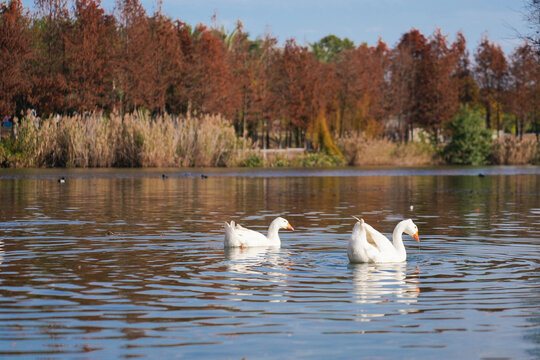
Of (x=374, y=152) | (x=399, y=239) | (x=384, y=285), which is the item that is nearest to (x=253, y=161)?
(x=374, y=152)

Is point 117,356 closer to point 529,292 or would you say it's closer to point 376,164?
point 529,292

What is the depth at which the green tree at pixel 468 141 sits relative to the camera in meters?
68.9

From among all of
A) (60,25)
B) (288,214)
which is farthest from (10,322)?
(60,25)

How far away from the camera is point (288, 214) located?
23.1m

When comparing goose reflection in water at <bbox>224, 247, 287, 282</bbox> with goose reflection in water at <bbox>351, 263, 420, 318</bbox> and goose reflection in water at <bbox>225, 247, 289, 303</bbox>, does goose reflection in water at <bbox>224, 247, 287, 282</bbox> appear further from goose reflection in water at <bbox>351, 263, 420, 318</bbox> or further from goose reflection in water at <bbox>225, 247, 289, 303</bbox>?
goose reflection in water at <bbox>351, 263, 420, 318</bbox>

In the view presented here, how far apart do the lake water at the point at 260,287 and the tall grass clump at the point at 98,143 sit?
86.1ft

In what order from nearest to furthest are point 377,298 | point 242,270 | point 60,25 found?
1. point 377,298
2. point 242,270
3. point 60,25

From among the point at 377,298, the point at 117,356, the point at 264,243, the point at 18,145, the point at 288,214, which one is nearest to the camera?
the point at 117,356

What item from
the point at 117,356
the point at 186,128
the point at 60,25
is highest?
the point at 60,25

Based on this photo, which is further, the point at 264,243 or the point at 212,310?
the point at 264,243

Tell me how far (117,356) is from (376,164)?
5736cm

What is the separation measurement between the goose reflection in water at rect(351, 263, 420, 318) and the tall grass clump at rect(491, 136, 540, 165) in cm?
5796

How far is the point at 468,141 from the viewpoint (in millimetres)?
69125

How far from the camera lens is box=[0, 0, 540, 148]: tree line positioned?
2334 inches
